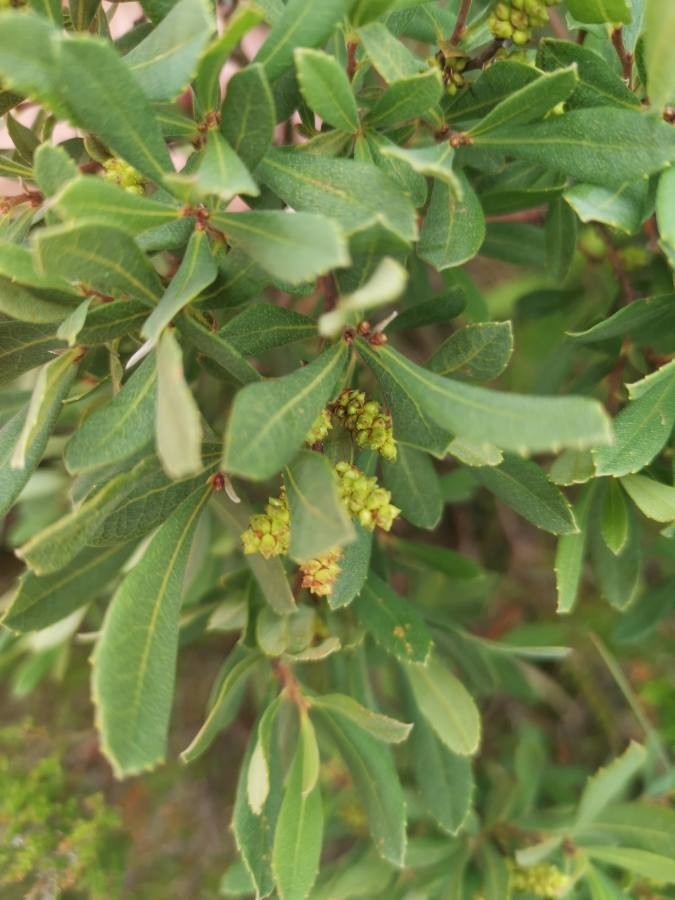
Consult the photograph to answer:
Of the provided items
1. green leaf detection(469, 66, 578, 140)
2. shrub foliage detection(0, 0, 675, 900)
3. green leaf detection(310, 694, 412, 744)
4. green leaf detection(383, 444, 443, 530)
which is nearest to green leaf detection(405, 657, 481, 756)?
shrub foliage detection(0, 0, 675, 900)

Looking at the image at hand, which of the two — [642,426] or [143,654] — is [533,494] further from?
[143,654]

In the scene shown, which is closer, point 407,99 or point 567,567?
point 407,99

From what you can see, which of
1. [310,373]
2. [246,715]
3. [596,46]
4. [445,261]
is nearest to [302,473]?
[310,373]

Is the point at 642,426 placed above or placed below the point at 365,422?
below

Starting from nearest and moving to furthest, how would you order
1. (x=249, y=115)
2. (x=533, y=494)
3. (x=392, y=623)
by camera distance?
(x=249, y=115)
(x=533, y=494)
(x=392, y=623)

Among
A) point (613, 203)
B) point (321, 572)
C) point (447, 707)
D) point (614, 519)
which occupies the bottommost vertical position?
point (447, 707)

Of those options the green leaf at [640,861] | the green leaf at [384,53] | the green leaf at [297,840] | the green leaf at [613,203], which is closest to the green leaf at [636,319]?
the green leaf at [613,203]

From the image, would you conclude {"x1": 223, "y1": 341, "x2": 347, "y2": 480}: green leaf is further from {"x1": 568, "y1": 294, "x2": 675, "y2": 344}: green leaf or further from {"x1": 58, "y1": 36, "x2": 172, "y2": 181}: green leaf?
{"x1": 568, "y1": 294, "x2": 675, "y2": 344}: green leaf

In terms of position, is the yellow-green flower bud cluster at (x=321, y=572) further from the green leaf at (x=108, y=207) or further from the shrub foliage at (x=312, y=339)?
the green leaf at (x=108, y=207)

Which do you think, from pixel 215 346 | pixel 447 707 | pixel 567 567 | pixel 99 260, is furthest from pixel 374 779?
pixel 99 260
